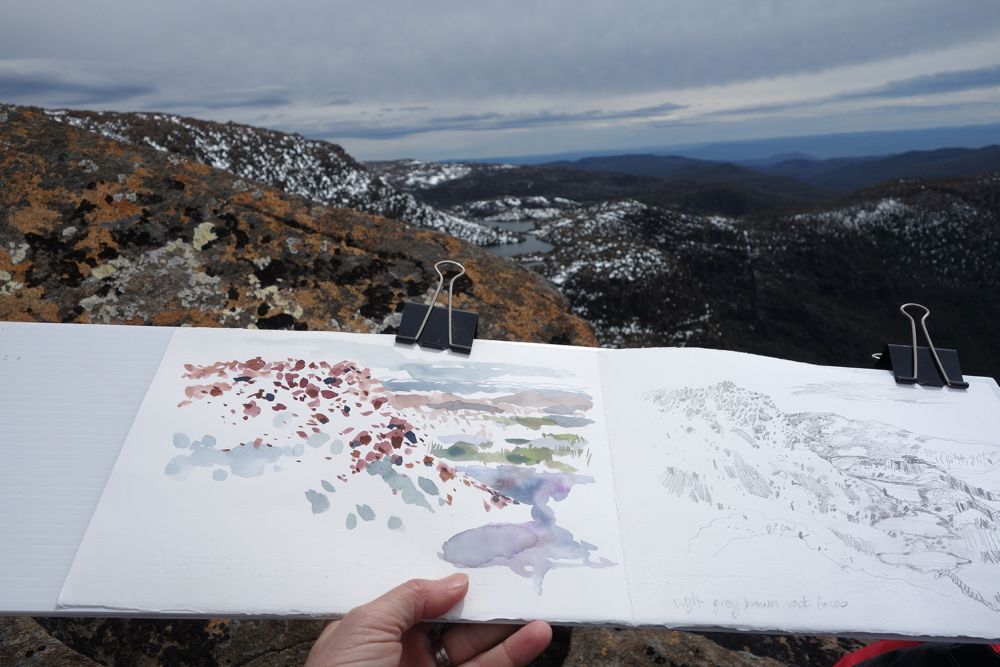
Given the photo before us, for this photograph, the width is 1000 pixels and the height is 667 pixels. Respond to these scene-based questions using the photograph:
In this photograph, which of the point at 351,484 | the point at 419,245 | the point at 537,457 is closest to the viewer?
the point at 351,484

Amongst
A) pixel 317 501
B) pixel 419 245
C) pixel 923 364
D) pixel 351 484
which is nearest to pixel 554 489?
pixel 351 484

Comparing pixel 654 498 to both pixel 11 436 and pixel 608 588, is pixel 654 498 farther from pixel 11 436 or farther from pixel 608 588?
pixel 11 436

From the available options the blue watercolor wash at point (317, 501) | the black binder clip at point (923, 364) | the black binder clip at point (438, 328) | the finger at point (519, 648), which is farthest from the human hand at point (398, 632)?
the black binder clip at point (923, 364)

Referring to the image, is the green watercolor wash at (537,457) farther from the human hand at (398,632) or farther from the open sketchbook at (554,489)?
the human hand at (398,632)

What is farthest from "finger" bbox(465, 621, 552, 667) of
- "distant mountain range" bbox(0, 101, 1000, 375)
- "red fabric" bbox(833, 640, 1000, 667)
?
"distant mountain range" bbox(0, 101, 1000, 375)

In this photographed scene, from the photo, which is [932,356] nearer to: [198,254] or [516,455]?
[516,455]
